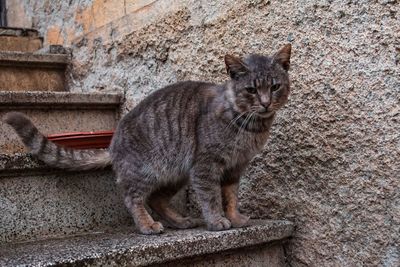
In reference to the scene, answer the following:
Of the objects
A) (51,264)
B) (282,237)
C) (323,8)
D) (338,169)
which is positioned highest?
(323,8)

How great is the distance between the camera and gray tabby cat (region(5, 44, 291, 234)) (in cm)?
180

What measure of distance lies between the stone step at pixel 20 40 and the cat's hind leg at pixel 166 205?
188cm

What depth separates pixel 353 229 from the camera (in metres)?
1.75

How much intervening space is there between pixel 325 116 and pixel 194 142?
50 centimetres

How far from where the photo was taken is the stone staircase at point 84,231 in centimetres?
153

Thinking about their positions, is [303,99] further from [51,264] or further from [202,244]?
[51,264]

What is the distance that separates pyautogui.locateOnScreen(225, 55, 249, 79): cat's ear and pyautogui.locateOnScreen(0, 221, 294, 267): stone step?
22.8 inches

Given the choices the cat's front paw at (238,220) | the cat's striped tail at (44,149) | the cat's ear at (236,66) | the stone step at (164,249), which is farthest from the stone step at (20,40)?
the cat's front paw at (238,220)

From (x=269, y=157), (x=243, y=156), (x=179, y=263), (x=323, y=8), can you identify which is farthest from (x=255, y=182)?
(x=323, y=8)

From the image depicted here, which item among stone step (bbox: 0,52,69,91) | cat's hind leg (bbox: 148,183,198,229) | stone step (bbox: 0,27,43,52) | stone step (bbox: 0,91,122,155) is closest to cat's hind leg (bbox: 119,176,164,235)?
cat's hind leg (bbox: 148,183,198,229)

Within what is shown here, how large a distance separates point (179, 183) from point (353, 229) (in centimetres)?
71

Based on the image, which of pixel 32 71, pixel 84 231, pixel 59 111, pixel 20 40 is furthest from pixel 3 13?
pixel 84 231

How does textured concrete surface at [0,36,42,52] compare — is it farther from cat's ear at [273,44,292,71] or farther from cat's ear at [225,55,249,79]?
cat's ear at [273,44,292,71]

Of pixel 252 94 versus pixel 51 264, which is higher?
pixel 252 94
